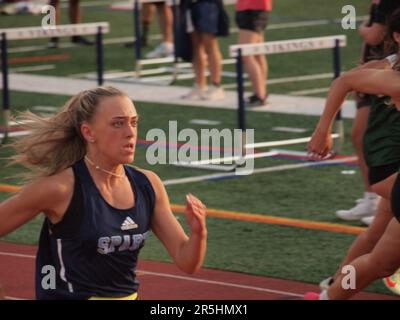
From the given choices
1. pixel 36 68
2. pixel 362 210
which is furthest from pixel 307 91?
pixel 362 210

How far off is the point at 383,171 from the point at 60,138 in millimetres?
2911

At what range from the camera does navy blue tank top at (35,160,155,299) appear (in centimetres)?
590

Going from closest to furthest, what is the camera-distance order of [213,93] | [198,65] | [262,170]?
1. [262,170]
2. [198,65]
3. [213,93]

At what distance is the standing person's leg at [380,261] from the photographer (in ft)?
24.1

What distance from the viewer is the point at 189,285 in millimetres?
9234

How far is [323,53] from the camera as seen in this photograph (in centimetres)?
2189

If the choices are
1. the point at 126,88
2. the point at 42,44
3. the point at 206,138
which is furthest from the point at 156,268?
the point at 42,44

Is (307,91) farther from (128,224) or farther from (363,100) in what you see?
(128,224)

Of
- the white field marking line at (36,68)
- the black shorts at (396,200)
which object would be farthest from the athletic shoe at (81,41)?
the black shorts at (396,200)

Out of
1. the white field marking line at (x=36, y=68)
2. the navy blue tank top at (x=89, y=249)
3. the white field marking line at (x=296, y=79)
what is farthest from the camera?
the white field marking line at (x=36, y=68)

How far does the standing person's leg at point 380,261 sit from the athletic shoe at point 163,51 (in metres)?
14.1

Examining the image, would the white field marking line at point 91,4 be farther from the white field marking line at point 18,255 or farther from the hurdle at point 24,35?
the white field marking line at point 18,255

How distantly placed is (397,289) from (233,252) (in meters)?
1.63

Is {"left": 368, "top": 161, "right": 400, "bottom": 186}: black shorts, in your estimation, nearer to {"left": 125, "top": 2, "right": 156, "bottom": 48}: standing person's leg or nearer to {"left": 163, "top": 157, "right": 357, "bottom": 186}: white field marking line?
{"left": 163, "top": 157, "right": 357, "bottom": 186}: white field marking line
